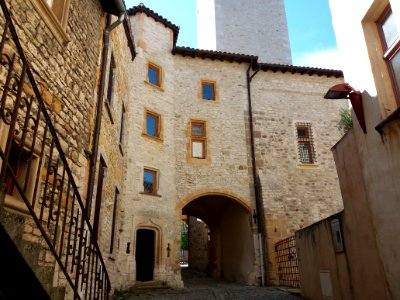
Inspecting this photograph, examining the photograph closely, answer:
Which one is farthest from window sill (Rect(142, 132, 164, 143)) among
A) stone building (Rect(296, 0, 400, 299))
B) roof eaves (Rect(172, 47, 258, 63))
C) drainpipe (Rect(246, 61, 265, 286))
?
stone building (Rect(296, 0, 400, 299))

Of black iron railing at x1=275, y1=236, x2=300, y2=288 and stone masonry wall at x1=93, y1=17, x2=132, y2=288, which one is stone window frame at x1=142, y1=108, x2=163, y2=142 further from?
black iron railing at x1=275, y1=236, x2=300, y2=288

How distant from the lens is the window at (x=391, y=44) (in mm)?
4730

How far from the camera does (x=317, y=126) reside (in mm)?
16094

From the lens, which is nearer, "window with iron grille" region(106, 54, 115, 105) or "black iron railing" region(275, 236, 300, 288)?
"window with iron grille" region(106, 54, 115, 105)

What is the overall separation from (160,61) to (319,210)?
9.03 metres

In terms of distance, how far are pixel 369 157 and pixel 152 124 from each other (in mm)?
9980

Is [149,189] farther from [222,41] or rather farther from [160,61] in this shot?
[222,41]

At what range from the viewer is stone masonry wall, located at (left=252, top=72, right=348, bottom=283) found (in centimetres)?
1397

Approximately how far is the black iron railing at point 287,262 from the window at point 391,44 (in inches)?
282

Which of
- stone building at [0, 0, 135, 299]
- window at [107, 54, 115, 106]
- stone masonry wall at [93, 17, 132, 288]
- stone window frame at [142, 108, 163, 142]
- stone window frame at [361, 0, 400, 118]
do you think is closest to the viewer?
stone building at [0, 0, 135, 299]

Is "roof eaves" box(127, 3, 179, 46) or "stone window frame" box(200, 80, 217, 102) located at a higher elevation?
"roof eaves" box(127, 3, 179, 46)

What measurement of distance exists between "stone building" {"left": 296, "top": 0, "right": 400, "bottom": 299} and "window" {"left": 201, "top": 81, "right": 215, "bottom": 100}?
31.7 ft

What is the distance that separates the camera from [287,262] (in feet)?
39.6

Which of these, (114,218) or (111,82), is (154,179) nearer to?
(114,218)
